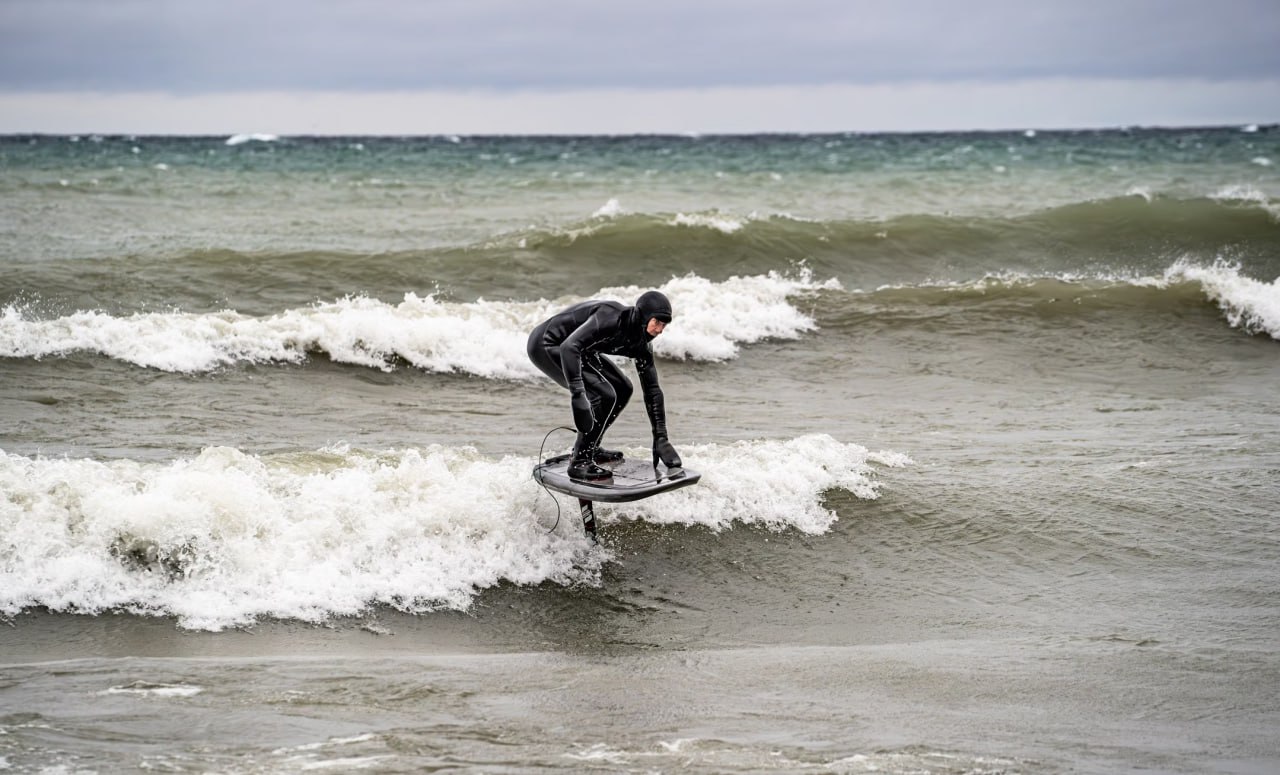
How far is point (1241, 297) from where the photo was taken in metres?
17.5

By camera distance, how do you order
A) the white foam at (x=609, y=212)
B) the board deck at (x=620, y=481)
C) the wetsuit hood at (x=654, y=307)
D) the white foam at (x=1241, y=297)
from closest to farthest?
the wetsuit hood at (x=654, y=307) < the board deck at (x=620, y=481) < the white foam at (x=1241, y=297) < the white foam at (x=609, y=212)

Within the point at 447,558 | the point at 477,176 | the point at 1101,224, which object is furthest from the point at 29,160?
the point at 447,558

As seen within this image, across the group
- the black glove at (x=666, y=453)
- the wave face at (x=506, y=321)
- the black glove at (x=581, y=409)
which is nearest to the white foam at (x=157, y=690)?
the black glove at (x=581, y=409)

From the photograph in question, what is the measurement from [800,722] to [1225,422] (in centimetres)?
852

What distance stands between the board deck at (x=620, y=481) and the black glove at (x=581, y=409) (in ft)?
1.20

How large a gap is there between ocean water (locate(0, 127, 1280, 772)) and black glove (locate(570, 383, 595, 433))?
1.19m

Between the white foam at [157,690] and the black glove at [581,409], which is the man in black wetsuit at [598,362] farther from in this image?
the white foam at [157,690]

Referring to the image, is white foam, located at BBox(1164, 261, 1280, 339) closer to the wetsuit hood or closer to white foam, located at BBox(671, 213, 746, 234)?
white foam, located at BBox(671, 213, 746, 234)

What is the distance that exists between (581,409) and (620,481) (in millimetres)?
543

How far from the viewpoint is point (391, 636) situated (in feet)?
23.2

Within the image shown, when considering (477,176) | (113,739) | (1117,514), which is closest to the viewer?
(113,739)

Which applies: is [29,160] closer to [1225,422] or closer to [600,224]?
[600,224]

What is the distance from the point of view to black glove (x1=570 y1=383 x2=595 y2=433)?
24.0 feet

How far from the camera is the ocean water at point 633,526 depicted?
575 centimetres
